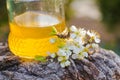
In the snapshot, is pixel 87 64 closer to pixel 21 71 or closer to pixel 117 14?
pixel 21 71

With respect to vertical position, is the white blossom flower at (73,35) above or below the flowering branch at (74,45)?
above

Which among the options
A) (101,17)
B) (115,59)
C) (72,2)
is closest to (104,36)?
(101,17)

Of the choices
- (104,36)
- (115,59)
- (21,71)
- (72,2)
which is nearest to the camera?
(21,71)

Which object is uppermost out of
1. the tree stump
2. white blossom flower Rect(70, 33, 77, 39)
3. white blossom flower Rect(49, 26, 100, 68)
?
white blossom flower Rect(70, 33, 77, 39)

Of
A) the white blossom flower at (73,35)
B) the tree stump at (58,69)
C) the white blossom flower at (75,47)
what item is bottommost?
the tree stump at (58,69)

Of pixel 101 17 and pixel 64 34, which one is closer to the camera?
pixel 64 34

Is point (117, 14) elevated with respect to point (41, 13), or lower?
lower
